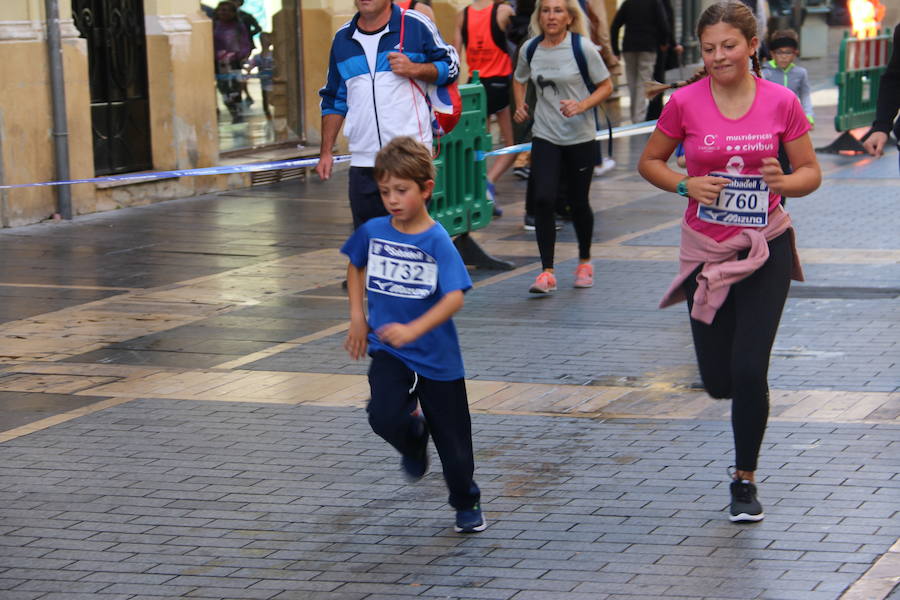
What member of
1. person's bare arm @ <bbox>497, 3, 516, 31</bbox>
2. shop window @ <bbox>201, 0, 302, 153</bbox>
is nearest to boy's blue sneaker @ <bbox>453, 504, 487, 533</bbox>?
person's bare arm @ <bbox>497, 3, 516, 31</bbox>

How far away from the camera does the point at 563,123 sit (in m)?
9.79

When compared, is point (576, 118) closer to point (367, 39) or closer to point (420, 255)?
point (367, 39)

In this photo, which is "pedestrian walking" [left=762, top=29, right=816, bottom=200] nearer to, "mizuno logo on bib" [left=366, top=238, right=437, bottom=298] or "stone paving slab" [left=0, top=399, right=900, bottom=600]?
"stone paving slab" [left=0, top=399, right=900, bottom=600]

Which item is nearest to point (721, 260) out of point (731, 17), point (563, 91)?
point (731, 17)

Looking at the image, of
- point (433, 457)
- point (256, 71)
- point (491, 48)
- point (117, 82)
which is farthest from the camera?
point (256, 71)

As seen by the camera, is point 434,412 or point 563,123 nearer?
point 434,412

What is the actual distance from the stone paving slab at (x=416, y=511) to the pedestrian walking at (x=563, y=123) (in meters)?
3.13

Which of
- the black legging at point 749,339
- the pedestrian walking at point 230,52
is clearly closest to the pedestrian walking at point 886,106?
the black legging at point 749,339

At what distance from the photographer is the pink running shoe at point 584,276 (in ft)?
32.9

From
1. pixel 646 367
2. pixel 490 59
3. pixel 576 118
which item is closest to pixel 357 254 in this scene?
pixel 646 367

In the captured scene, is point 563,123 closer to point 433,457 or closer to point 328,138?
point 328,138

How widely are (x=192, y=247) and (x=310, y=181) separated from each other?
4.55 metres

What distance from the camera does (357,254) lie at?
→ 5.33m

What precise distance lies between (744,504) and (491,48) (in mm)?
10071
